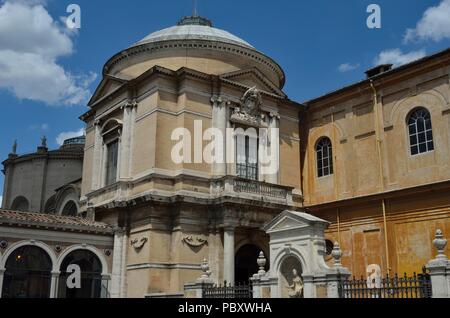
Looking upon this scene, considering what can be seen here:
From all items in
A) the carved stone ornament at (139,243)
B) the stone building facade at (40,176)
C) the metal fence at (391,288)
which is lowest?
the metal fence at (391,288)

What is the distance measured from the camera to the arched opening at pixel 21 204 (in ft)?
119

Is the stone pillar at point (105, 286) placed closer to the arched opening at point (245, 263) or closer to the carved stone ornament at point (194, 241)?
the carved stone ornament at point (194, 241)

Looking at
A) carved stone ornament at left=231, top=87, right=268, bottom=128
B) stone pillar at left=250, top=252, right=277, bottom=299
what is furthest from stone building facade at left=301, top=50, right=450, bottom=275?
stone pillar at left=250, top=252, right=277, bottom=299

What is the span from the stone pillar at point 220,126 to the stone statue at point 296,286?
858 cm

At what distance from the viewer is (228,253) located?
21.9 metres

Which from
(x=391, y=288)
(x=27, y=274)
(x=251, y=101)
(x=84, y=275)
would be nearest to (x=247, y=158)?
(x=251, y=101)

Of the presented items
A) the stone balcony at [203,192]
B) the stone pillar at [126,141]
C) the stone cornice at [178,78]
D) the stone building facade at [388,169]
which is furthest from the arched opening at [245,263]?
the stone cornice at [178,78]

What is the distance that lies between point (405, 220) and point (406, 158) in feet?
8.58

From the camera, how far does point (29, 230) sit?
A: 67.6ft

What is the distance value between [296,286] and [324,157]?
11927mm

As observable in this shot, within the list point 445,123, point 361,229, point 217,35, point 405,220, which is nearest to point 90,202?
point 217,35

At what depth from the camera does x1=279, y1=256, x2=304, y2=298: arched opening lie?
50.0 feet

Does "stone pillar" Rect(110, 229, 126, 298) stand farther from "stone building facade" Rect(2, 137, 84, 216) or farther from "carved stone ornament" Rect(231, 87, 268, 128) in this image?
"stone building facade" Rect(2, 137, 84, 216)

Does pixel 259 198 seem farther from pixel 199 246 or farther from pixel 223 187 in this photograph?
pixel 199 246
